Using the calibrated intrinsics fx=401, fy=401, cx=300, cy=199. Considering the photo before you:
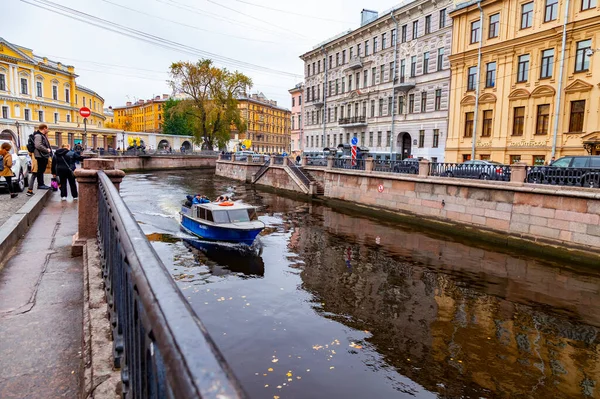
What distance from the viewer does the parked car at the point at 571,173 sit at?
14484 millimetres

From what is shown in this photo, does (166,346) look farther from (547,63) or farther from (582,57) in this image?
(547,63)

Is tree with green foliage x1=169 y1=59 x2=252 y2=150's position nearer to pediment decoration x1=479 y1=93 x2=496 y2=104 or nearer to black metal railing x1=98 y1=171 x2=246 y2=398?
pediment decoration x1=479 y1=93 x2=496 y2=104

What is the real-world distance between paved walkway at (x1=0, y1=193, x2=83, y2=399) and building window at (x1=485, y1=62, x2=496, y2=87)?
99.8 ft

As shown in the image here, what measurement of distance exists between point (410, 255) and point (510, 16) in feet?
71.4

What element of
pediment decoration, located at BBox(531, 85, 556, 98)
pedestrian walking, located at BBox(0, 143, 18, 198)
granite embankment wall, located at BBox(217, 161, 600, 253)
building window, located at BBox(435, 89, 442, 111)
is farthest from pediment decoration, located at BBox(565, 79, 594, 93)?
pedestrian walking, located at BBox(0, 143, 18, 198)

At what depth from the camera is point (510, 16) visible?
27953 mm

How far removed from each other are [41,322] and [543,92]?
29.8 m

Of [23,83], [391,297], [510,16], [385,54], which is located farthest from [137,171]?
[391,297]

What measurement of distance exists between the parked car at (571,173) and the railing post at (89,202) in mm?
15673

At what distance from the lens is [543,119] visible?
1025 inches

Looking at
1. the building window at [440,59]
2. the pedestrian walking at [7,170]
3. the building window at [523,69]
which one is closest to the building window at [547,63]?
A: the building window at [523,69]

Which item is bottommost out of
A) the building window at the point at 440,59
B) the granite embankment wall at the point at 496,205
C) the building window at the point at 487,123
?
the granite embankment wall at the point at 496,205

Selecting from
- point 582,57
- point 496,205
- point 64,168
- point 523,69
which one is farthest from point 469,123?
point 64,168

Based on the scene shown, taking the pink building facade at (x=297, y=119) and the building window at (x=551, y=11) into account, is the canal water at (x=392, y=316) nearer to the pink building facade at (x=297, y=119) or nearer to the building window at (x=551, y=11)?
the building window at (x=551, y=11)
